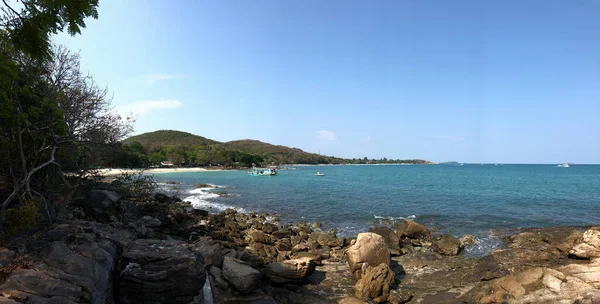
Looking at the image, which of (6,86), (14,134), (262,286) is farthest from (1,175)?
(262,286)

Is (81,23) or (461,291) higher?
(81,23)

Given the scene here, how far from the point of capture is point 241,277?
10789mm

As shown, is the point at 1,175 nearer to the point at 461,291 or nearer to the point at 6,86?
the point at 6,86

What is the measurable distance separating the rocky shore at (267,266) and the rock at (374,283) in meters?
0.04

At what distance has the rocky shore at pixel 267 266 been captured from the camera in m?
7.06

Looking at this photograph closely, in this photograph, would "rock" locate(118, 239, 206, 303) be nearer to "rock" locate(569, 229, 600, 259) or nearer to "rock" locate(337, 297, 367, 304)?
"rock" locate(337, 297, 367, 304)

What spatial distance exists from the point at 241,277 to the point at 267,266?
2.08m

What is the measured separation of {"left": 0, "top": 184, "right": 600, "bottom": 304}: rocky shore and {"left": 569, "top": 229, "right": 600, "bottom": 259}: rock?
5cm

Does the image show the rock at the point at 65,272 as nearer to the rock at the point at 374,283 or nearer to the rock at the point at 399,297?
the rock at the point at 374,283

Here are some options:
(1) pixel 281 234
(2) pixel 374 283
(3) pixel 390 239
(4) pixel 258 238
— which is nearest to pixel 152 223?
(4) pixel 258 238

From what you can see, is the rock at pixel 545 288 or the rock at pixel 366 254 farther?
the rock at pixel 366 254

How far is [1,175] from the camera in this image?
36.5 feet

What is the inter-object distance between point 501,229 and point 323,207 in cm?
1680

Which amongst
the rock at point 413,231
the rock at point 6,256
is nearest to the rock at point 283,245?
the rock at point 413,231
